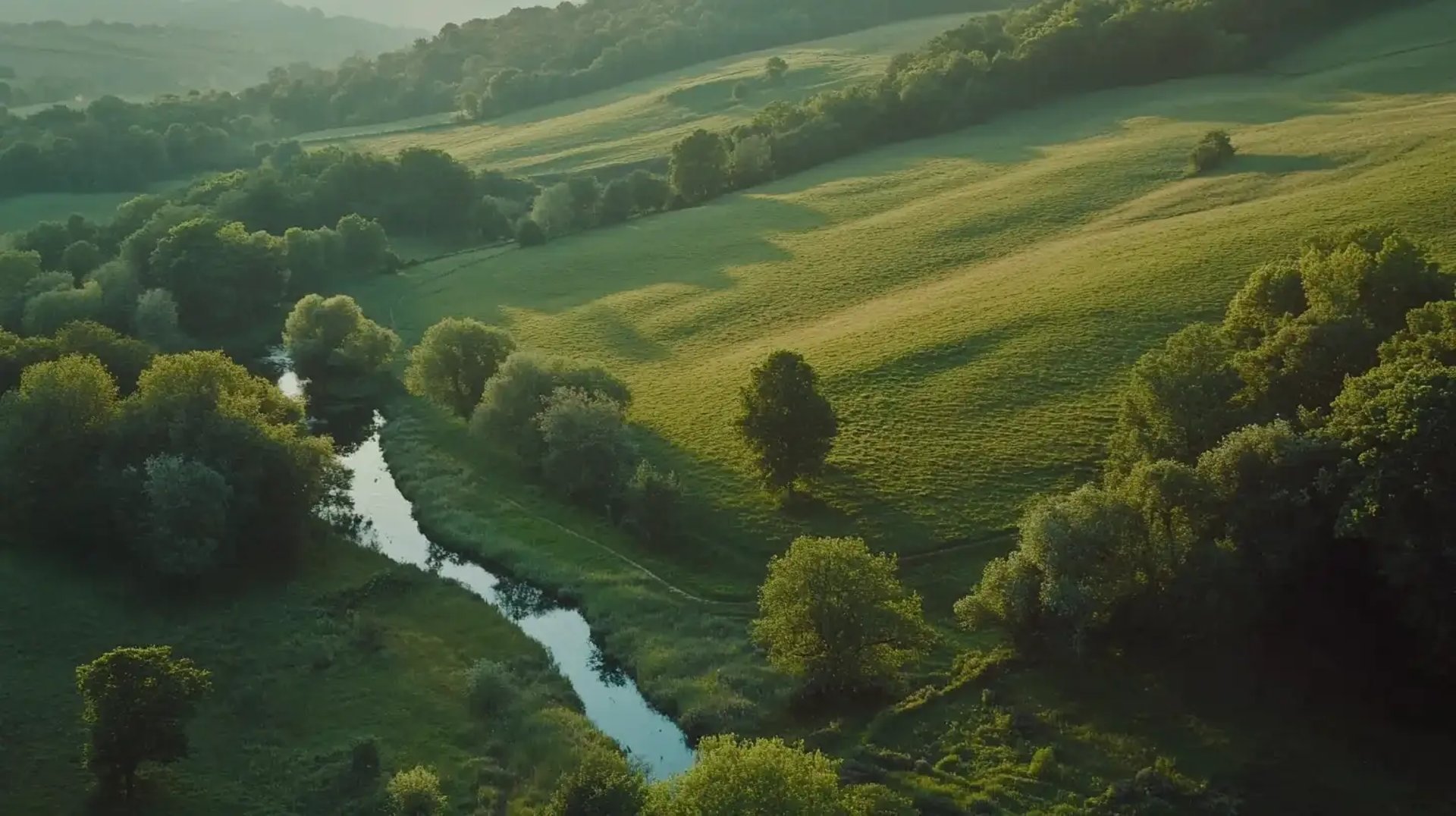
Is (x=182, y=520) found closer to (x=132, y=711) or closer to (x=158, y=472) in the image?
(x=158, y=472)


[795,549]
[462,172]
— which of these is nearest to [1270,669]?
[795,549]

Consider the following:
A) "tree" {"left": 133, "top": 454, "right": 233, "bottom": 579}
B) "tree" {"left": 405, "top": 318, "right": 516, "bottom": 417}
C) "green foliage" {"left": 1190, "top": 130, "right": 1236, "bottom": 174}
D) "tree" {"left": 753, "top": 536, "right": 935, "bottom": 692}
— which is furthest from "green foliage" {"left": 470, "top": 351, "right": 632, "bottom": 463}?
"green foliage" {"left": 1190, "top": 130, "right": 1236, "bottom": 174}

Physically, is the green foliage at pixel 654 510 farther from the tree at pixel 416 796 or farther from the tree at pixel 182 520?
the tree at pixel 416 796

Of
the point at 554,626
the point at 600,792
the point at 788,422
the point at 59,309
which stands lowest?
the point at 554,626

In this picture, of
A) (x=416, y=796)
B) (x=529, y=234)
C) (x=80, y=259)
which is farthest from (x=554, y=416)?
(x=80, y=259)

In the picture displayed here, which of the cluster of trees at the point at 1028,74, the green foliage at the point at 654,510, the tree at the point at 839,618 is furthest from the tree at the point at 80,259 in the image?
the tree at the point at 839,618

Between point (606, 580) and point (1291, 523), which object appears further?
point (606, 580)

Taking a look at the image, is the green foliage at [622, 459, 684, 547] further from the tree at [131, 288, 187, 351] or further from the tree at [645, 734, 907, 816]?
the tree at [131, 288, 187, 351]
